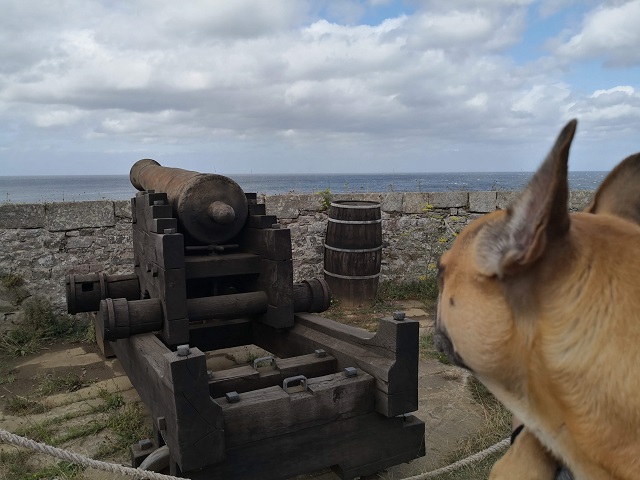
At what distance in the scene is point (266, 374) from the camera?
317 cm

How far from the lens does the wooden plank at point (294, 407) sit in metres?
2.69

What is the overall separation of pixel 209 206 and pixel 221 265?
16.7 inches

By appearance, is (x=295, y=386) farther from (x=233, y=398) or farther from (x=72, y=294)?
(x=72, y=294)

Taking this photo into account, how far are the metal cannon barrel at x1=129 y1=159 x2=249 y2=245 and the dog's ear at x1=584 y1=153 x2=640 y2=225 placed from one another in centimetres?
277

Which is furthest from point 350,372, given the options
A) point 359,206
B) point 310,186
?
point 310,186

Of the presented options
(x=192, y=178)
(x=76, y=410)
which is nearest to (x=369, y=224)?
(x=192, y=178)

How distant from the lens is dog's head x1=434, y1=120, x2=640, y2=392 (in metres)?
0.88

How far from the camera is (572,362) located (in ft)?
2.99

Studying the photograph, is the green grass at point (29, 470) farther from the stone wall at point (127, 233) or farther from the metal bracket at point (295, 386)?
the stone wall at point (127, 233)

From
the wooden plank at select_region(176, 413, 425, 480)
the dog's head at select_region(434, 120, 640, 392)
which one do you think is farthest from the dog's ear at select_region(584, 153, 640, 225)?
the wooden plank at select_region(176, 413, 425, 480)

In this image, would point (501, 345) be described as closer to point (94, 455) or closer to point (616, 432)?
point (616, 432)

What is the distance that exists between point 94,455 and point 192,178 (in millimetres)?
1922

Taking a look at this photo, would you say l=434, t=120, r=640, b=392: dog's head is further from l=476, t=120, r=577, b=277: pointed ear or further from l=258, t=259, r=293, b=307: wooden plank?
l=258, t=259, r=293, b=307: wooden plank

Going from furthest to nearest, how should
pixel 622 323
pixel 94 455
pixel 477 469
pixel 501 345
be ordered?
pixel 94 455
pixel 477 469
pixel 501 345
pixel 622 323
